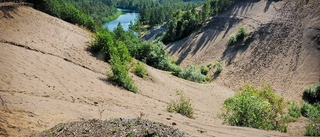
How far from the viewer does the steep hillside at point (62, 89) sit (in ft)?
31.0

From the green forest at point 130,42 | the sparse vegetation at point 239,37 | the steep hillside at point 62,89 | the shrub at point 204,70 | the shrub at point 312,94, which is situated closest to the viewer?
the steep hillside at point 62,89

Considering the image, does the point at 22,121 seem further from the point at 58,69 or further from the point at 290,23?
the point at 290,23

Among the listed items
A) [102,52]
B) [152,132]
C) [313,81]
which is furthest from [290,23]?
[152,132]

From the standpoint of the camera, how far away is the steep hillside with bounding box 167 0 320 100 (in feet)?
106

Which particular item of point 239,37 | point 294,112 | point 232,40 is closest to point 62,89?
point 294,112

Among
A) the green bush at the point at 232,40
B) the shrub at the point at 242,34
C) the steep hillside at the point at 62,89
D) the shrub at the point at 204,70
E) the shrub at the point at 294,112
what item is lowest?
the shrub at the point at 204,70

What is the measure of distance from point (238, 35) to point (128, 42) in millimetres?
22784

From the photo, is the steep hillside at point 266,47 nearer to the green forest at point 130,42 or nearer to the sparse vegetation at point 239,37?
the sparse vegetation at point 239,37

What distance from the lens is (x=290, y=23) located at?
132ft

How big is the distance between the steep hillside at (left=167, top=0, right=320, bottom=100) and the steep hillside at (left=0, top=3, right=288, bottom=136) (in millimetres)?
12153

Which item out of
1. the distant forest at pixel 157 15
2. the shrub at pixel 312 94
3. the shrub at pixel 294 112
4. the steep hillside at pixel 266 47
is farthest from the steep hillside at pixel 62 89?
the steep hillside at pixel 266 47

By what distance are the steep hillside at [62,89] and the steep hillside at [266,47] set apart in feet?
39.9

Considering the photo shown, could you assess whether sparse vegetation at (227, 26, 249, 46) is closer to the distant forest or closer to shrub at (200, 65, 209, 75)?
shrub at (200, 65, 209, 75)

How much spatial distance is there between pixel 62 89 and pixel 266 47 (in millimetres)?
33306
